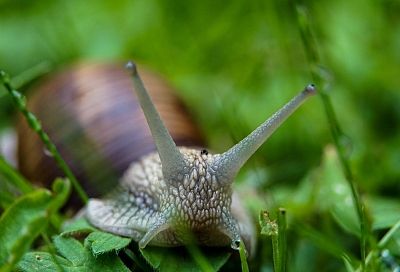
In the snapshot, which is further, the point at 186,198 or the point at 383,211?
the point at 383,211

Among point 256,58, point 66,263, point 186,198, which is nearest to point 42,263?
point 66,263

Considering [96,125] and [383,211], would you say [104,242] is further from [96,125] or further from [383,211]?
[96,125]

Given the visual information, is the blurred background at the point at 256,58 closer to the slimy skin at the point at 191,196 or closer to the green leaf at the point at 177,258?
the slimy skin at the point at 191,196

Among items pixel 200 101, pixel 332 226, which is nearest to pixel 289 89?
pixel 200 101

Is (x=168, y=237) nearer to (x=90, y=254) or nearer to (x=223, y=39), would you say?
(x=90, y=254)

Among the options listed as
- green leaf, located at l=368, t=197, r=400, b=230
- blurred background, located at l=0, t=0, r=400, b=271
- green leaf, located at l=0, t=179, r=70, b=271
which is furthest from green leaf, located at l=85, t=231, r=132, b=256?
blurred background, located at l=0, t=0, r=400, b=271

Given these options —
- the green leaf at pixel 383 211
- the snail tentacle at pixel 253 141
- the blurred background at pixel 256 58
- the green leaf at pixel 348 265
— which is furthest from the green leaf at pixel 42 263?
the blurred background at pixel 256 58
